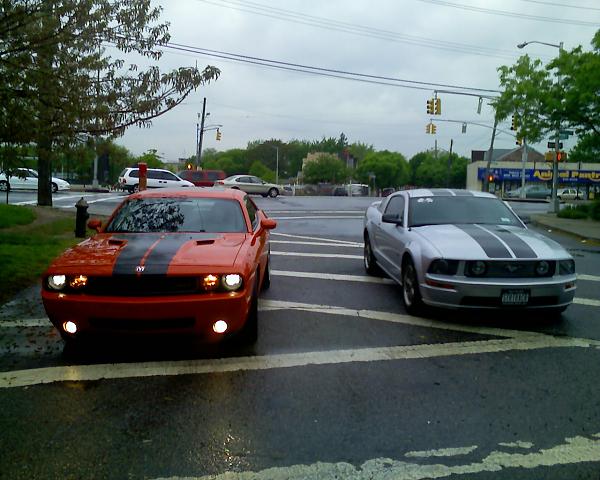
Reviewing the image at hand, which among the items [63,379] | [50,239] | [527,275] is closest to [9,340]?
[63,379]

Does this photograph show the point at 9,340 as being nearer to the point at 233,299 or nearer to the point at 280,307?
the point at 233,299

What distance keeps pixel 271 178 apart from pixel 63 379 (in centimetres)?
10831

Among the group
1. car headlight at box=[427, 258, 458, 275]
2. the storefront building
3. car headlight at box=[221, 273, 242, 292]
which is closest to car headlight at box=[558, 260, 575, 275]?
car headlight at box=[427, 258, 458, 275]

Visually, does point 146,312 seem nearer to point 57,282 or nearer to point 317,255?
point 57,282

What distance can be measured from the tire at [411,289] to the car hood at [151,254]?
2.02 meters

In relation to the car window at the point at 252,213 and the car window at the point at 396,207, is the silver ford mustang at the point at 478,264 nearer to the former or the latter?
the car window at the point at 396,207

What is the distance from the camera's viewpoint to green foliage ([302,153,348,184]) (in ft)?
314

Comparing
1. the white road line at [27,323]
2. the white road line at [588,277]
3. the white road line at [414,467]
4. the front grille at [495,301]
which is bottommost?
the white road line at [27,323]

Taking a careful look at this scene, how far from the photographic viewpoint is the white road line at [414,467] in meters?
3.05

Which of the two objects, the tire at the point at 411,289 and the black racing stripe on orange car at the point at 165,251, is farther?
the tire at the point at 411,289

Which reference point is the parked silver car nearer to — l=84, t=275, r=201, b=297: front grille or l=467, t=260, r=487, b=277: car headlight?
l=467, t=260, r=487, b=277: car headlight

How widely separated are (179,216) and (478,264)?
10.6ft

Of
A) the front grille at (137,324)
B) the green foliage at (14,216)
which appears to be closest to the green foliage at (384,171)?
the green foliage at (14,216)

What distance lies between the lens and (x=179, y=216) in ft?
20.0
